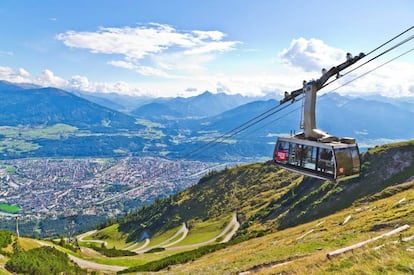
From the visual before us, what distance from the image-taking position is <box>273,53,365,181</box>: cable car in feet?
83.2

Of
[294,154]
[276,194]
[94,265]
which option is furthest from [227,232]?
[294,154]

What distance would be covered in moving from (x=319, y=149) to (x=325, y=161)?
0.97 m

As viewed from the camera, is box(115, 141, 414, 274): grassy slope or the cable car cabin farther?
box(115, 141, 414, 274): grassy slope

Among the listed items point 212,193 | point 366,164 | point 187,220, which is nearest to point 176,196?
point 212,193

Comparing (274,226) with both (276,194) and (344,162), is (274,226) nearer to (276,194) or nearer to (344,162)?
(276,194)

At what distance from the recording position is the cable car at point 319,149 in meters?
25.4

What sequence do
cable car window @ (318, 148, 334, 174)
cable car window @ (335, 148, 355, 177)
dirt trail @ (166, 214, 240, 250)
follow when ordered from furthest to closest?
1. dirt trail @ (166, 214, 240, 250)
2. cable car window @ (318, 148, 334, 174)
3. cable car window @ (335, 148, 355, 177)

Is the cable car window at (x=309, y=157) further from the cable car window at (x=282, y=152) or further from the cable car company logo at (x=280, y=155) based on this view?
the cable car company logo at (x=280, y=155)

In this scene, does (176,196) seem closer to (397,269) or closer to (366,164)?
(366,164)

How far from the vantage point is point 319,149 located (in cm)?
2650

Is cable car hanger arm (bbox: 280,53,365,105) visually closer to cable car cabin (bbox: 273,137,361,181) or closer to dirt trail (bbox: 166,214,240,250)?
cable car cabin (bbox: 273,137,361,181)

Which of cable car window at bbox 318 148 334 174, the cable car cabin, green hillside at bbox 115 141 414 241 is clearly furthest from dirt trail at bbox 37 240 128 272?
cable car window at bbox 318 148 334 174

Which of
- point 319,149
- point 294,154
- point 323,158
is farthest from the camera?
point 294,154

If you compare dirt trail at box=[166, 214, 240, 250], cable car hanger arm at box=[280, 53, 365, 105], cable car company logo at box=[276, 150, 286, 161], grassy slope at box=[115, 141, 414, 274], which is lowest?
dirt trail at box=[166, 214, 240, 250]
